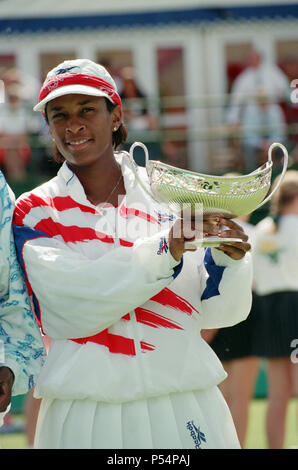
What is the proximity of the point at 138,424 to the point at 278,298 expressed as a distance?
3572 millimetres

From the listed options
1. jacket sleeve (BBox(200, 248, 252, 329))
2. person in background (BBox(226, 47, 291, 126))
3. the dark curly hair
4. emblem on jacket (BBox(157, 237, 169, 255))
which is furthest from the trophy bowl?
person in background (BBox(226, 47, 291, 126))

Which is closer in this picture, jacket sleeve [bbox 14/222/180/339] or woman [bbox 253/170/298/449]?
jacket sleeve [bbox 14/222/180/339]

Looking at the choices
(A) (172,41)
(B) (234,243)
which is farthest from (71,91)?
(A) (172,41)

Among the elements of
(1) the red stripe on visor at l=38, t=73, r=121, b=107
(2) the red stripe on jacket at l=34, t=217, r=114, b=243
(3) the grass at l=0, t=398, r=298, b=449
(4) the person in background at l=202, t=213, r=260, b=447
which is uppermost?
(1) the red stripe on visor at l=38, t=73, r=121, b=107

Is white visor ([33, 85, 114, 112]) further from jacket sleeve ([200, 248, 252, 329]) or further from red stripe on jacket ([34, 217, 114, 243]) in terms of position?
jacket sleeve ([200, 248, 252, 329])

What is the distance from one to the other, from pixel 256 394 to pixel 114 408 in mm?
6191

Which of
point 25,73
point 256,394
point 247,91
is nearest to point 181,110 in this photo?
point 247,91

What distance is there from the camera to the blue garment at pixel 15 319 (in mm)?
3016

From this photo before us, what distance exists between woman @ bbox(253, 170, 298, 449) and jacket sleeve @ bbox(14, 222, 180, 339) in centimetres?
329

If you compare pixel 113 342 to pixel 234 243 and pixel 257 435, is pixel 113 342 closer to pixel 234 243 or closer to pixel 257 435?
pixel 234 243

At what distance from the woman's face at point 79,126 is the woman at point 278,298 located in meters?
3.13

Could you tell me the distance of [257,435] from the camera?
7211 millimetres

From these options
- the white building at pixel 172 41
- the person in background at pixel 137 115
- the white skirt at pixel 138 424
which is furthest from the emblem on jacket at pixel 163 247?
the white building at pixel 172 41

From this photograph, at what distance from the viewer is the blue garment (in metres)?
3.02
